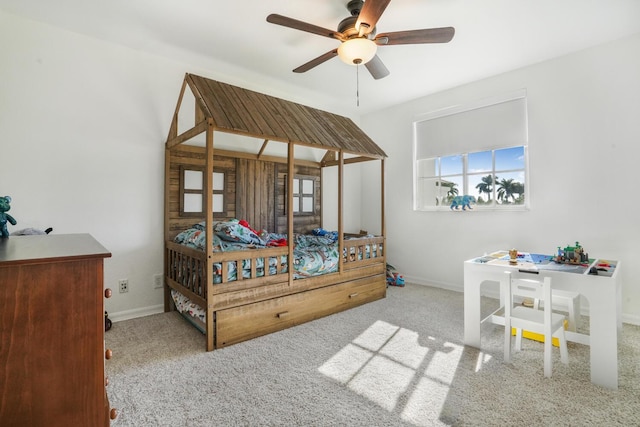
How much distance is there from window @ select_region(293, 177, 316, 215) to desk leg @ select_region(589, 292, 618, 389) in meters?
3.18

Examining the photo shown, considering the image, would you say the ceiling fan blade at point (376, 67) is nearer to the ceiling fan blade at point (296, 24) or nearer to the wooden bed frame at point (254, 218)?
the ceiling fan blade at point (296, 24)

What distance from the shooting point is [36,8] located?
2475 millimetres

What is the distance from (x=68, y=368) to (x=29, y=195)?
2415mm

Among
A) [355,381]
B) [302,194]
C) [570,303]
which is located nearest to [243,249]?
[355,381]

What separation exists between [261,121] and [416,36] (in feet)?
4.53

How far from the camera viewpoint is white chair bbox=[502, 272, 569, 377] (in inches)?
79.1

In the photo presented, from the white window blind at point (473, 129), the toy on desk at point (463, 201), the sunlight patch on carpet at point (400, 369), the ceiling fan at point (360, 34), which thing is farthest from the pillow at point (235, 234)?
the white window blind at point (473, 129)

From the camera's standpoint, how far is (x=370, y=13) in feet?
6.57

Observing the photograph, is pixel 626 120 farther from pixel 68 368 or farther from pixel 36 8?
pixel 36 8

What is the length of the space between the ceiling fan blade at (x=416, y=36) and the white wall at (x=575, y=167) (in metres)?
1.91

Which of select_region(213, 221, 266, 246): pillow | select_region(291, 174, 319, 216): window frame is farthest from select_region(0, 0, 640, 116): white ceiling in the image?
select_region(213, 221, 266, 246): pillow

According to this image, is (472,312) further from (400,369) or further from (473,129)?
(473,129)

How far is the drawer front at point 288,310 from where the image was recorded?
2443mm

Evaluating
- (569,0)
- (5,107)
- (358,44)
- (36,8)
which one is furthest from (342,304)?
(36,8)
